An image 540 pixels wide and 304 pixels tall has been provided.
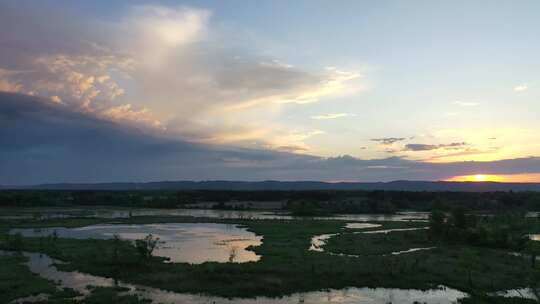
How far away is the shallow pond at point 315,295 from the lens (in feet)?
93.4

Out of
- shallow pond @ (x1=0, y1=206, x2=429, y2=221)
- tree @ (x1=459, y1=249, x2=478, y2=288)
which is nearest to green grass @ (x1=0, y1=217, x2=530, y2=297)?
tree @ (x1=459, y1=249, x2=478, y2=288)

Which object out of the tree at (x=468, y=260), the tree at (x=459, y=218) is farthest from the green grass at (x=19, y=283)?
the tree at (x=459, y=218)

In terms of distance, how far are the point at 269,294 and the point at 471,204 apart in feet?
408

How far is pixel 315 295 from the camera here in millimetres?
29906

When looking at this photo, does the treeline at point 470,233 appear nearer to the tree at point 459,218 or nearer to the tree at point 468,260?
the tree at point 459,218

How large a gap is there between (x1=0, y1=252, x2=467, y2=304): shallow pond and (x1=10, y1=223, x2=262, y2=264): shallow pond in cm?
1048

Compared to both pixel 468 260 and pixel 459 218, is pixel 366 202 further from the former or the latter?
pixel 468 260

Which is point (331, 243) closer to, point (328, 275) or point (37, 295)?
point (328, 275)

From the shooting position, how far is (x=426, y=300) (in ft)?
96.5

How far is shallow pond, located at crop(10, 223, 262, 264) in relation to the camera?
147 feet

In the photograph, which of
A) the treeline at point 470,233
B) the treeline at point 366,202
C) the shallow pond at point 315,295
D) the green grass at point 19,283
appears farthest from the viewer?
the treeline at point 366,202

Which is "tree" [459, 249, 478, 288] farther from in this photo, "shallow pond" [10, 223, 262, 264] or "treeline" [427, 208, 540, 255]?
"shallow pond" [10, 223, 262, 264]

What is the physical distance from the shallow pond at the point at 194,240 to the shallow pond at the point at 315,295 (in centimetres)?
1048

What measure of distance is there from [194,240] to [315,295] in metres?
31.9
